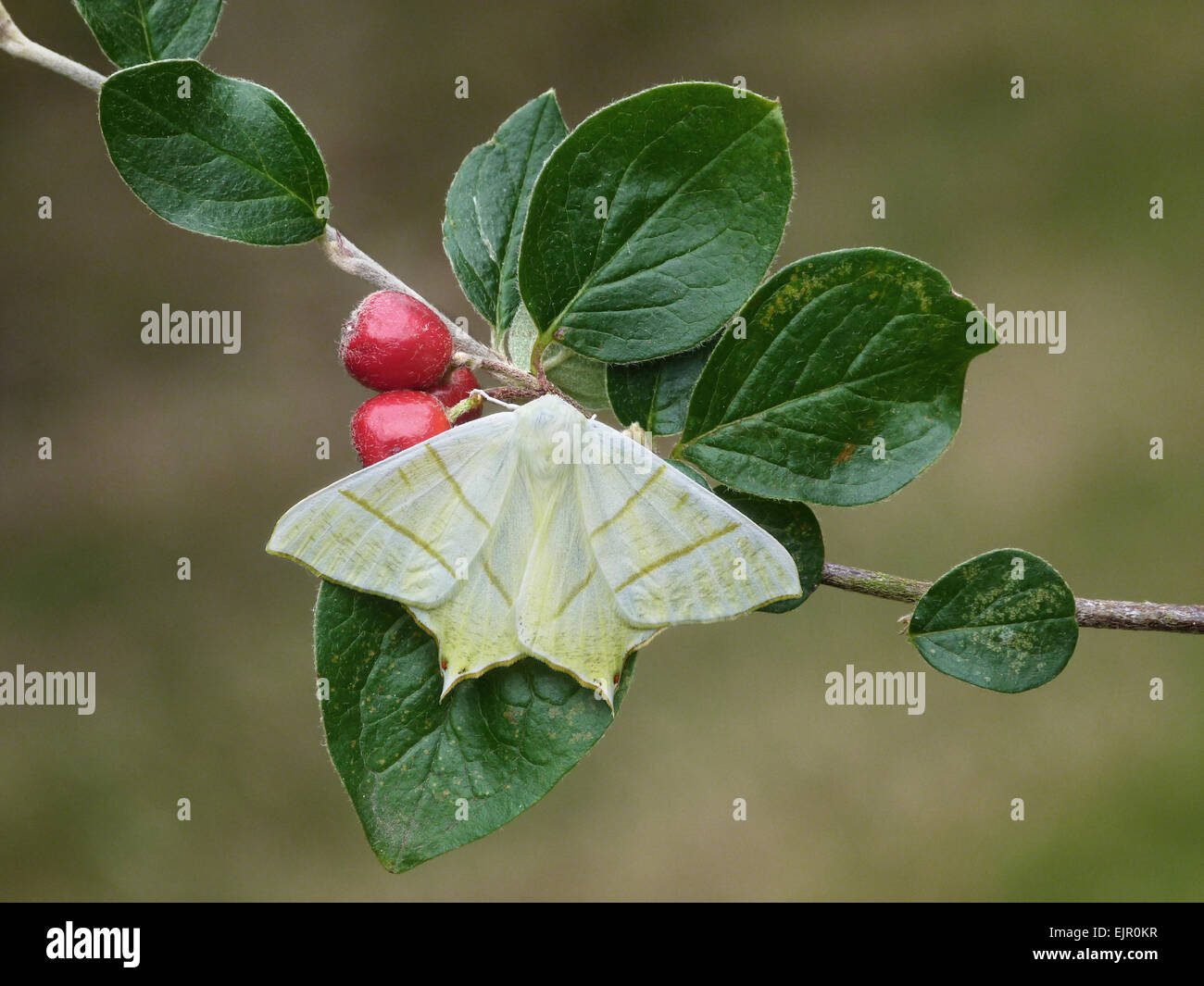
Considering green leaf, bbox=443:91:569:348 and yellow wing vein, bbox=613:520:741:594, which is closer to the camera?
yellow wing vein, bbox=613:520:741:594

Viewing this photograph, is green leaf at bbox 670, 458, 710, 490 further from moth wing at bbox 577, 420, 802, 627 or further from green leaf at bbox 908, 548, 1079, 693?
green leaf at bbox 908, 548, 1079, 693

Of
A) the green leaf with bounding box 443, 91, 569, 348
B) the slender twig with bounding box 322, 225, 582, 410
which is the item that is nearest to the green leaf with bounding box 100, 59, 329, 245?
the slender twig with bounding box 322, 225, 582, 410

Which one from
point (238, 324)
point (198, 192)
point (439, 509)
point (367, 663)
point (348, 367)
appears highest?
A: point (238, 324)

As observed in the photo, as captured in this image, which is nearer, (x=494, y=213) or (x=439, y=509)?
(x=439, y=509)

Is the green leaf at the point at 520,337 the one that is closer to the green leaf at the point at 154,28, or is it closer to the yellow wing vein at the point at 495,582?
the yellow wing vein at the point at 495,582

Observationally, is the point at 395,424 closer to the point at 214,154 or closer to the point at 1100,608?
the point at 214,154

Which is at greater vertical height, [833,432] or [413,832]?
[833,432]

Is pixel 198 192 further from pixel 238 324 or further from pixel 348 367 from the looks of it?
pixel 238 324

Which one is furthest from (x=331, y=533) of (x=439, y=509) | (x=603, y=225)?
(x=603, y=225)
